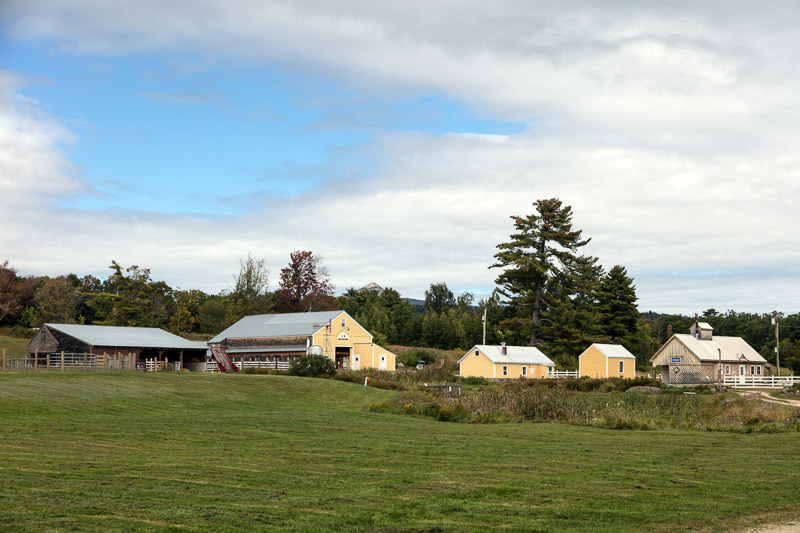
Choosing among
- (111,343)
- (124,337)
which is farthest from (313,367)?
(124,337)

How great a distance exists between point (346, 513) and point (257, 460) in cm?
532

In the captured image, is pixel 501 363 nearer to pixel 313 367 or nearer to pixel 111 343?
pixel 313 367

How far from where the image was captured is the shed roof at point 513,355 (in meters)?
67.4

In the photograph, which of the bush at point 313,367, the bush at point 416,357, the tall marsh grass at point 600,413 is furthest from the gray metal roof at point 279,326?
the tall marsh grass at point 600,413

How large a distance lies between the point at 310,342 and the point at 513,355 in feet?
64.1

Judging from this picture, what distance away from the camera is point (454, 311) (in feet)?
339

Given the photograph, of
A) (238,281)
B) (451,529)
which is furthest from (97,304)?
(451,529)

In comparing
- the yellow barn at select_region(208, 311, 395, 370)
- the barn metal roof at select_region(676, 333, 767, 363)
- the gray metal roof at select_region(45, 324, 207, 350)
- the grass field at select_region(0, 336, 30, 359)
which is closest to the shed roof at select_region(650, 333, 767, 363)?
the barn metal roof at select_region(676, 333, 767, 363)

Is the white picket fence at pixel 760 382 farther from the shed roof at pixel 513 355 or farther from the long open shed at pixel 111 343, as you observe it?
the long open shed at pixel 111 343

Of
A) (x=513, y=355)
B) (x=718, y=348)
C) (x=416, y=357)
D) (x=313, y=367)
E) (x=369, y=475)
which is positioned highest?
(x=718, y=348)

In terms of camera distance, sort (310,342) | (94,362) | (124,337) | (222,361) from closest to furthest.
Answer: (94,362)
(124,337)
(222,361)
(310,342)

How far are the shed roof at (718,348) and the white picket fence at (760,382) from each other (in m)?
5.09

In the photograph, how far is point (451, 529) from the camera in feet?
28.6

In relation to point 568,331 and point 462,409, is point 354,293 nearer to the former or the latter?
point 568,331
